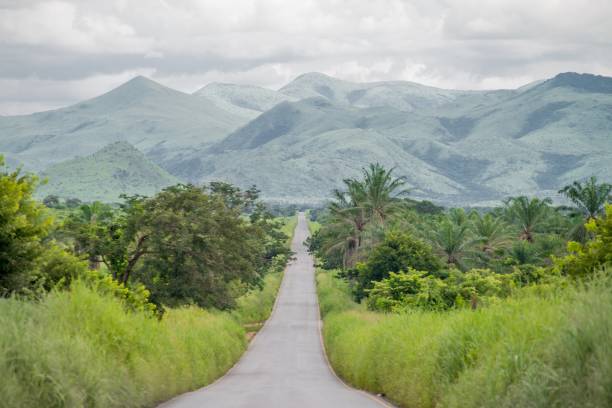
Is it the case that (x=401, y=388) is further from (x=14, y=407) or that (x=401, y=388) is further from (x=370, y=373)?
(x=14, y=407)

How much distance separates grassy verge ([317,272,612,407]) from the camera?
11477mm

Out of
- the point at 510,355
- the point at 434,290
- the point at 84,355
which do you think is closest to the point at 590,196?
the point at 434,290

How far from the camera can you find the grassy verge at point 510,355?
11.5 m

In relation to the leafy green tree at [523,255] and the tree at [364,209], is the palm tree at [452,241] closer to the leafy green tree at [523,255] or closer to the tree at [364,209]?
the leafy green tree at [523,255]

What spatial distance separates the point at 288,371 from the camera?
152 ft

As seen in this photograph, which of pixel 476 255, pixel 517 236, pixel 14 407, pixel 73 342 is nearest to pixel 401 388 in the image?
pixel 73 342

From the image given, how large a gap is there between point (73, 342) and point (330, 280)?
10062 cm

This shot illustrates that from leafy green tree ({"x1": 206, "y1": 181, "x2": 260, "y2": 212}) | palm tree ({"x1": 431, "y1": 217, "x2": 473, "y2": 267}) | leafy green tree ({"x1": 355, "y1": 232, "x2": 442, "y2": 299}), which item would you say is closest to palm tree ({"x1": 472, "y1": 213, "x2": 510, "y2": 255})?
palm tree ({"x1": 431, "y1": 217, "x2": 473, "y2": 267})

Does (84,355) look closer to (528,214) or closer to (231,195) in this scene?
(528,214)

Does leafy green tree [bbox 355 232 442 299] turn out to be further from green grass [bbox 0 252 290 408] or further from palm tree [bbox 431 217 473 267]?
green grass [bbox 0 252 290 408]

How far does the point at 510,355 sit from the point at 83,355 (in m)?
7.46

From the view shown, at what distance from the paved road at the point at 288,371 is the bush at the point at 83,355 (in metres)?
1.27

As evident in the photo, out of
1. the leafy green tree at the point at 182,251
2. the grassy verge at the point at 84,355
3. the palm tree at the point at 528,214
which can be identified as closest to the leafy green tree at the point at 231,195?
the palm tree at the point at 528,214

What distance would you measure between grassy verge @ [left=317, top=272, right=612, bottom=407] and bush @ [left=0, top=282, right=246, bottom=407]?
19.7 ft
